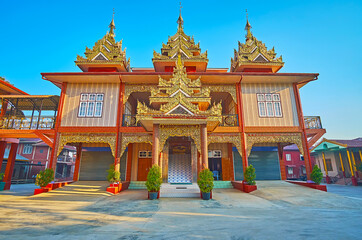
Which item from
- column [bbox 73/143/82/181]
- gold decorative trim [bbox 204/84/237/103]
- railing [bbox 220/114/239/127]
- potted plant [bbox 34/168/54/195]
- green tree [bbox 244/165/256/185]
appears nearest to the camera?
potted plant [bbox 34/168/54/195]

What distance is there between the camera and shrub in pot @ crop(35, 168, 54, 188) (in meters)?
11.2

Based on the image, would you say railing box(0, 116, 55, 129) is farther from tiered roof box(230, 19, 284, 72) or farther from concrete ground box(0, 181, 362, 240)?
tiered roof box(230, 19, 284, 72)

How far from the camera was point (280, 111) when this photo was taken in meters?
13.6

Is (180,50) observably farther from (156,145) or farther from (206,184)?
(206,184)

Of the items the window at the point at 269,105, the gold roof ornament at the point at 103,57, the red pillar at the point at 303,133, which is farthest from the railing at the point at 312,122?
the gold roof ornament at the point at 103,57

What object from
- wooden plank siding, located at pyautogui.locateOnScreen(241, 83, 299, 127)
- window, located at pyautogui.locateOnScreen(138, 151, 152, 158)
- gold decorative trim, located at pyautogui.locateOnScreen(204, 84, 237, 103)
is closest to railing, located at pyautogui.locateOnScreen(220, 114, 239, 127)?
wooden plank siding, located at pyautogui.locateOnScreen(241, 83, 299, 127)

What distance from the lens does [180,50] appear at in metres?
16.0

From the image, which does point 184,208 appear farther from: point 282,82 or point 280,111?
point 282,82

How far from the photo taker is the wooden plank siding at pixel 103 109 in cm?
1323

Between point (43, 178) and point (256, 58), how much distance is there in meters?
16.9

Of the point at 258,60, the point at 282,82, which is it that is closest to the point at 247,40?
the point at 258,60

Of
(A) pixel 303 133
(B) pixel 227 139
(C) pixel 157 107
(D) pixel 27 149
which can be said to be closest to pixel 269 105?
(A) pixel 303 133

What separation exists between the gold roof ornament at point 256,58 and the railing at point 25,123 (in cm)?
1480

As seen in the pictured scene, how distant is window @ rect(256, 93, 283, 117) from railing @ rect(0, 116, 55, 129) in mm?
14800
